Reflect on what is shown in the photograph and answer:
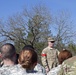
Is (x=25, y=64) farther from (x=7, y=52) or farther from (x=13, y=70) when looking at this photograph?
(x=7, y=52)

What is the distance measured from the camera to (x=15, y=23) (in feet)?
154

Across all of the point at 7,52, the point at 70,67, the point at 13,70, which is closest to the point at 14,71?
the point at 13,70

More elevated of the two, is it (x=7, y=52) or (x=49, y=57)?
(x=7, y=52)

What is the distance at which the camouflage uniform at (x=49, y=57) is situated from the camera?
10964mm

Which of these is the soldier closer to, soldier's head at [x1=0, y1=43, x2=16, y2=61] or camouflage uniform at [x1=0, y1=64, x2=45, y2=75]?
soldier's head at [x1=0, y1=43, x2=16, y2=61]

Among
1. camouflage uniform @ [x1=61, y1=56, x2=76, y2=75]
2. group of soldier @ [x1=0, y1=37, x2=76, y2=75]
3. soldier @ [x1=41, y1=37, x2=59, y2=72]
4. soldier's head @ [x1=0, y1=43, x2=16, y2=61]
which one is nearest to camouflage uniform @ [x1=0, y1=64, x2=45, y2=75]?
group of soldier @ [x1=0, y1=37, x2=76, y2=75]

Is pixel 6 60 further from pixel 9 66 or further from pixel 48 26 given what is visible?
pixel 48 26

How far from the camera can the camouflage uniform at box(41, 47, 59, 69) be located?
10964 millimetres

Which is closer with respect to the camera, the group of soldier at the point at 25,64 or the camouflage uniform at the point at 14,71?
the group of soldier at the point at 25,64

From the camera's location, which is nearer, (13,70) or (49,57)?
(13,70)

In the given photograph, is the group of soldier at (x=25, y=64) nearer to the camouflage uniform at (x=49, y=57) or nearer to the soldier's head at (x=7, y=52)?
the soldier's head at (x=7, y=52)

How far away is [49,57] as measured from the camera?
11062mm

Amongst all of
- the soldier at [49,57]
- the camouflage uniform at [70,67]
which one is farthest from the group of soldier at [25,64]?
the soldier at [49,57]

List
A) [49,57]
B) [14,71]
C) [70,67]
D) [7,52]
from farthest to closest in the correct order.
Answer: [49,57] < [7,52] < [14,71] < [70,67]
